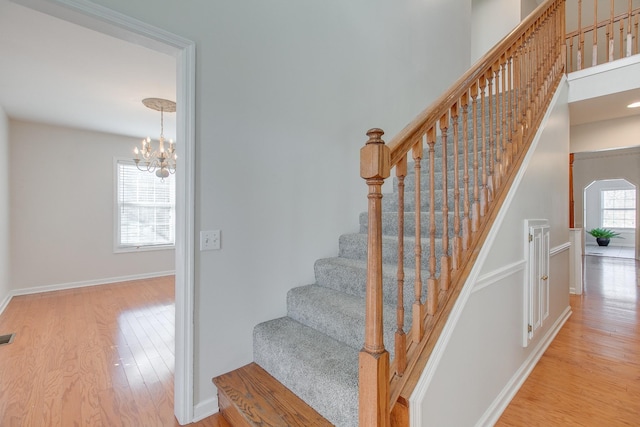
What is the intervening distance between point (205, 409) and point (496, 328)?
1766 millimetres

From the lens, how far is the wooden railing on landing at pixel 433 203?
102 cm

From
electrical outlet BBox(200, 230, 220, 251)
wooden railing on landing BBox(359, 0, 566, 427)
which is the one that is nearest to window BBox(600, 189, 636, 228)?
wooden railing on landing BBox(359, 0, 566, 427)

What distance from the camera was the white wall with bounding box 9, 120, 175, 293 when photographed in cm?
440

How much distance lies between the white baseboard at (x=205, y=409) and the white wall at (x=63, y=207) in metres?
4.45

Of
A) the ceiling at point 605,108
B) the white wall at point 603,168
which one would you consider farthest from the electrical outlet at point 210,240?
the white wall at point 603,168

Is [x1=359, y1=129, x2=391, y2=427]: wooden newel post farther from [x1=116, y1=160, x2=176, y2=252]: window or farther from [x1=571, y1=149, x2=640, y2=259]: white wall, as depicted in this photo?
[x1=571, y1=149, x2=640, y2=259]: white wall

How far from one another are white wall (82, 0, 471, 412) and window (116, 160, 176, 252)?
448 centimetres

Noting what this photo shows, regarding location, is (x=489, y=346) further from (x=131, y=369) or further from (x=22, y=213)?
(x=22, y=213)

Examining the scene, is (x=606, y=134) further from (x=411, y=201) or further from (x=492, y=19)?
(x=411, y=201)

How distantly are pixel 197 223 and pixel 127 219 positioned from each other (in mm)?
4581

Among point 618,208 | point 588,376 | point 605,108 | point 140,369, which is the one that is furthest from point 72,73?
point 618,208

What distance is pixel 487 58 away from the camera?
5.37ft

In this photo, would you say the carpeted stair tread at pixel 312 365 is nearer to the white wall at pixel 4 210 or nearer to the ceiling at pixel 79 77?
the ceiling at pixel 79 77

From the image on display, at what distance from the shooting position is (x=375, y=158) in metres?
0.99
